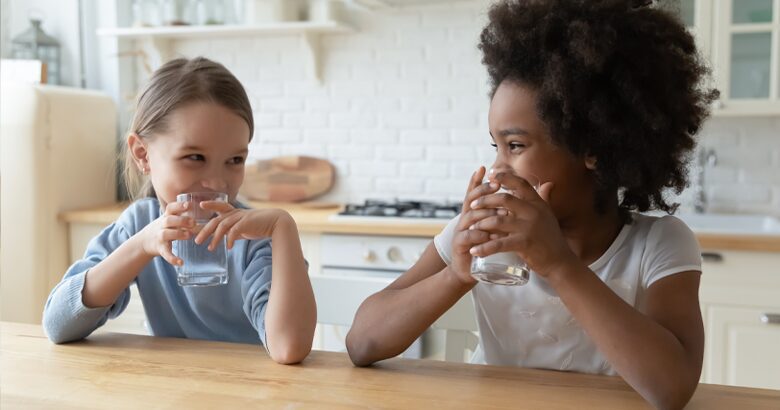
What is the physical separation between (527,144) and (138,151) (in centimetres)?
76

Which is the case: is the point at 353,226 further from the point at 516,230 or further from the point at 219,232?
the point at 516,230

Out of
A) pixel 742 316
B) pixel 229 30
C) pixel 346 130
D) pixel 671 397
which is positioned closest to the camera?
pixel 671 397

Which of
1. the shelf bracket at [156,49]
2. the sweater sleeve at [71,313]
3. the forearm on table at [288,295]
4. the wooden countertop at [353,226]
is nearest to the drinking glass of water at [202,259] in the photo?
the forearm on table at [288,295]

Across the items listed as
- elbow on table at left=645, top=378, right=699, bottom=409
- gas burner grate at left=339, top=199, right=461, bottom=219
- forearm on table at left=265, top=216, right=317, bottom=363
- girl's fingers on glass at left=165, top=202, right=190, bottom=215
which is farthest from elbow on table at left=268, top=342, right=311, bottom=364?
gas burner grate at left=339, top=199, right=461, bottom=219

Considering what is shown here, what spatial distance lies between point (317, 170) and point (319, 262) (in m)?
0.74

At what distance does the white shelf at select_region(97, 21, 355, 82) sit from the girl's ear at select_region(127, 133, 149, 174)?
1817 mm

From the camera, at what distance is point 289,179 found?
3.53m

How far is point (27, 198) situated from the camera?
3.05 m

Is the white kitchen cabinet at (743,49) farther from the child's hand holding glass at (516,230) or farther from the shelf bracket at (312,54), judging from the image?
the child's hand holding glass at (516,230)

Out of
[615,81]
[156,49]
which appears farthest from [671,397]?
[156,49]

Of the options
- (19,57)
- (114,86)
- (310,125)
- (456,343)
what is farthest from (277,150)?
(456,343)

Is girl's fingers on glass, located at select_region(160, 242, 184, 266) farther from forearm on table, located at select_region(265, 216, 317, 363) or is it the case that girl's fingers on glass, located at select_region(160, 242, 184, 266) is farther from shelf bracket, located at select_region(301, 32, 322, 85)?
shelf bracket, located at select_region(301, 32, 322, 85)

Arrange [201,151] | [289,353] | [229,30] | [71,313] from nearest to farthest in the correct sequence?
[289,353] → [71,313] → [201,151] → [229,30]

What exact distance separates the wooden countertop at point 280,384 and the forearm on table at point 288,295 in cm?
4
